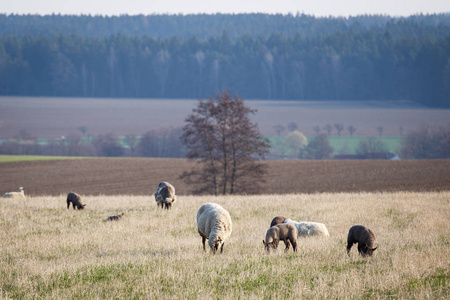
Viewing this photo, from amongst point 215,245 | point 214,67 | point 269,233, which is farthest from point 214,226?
point 214,67

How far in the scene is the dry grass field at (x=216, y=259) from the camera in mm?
9398

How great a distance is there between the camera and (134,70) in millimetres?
171500

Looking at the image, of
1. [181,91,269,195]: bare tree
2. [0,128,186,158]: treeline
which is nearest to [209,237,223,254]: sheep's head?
[181,91,269,195]: bare tree

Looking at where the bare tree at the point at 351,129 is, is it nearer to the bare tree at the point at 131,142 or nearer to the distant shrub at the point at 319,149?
the distant shrub at the point at 319,149

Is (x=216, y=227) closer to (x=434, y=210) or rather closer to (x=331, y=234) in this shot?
(x=331, y=234)

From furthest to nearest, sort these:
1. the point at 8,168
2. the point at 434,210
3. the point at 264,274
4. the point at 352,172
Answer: the point at 8,168 → the point at 352,172 → the point at 434,210 → the point at 264,274

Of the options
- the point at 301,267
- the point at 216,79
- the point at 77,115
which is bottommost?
the point at 301,267

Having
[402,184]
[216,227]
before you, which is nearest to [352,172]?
[402,184]

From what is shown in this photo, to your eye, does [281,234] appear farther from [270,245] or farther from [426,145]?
[426,145]

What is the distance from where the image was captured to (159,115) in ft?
452

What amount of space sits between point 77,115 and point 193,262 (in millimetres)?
128820

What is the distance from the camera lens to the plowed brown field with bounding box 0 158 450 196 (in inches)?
1809

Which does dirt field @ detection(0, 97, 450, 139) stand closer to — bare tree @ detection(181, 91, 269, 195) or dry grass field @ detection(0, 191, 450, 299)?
bare tree @ detection(181, 91, 269, 195)

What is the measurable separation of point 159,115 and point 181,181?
84.4 meters
